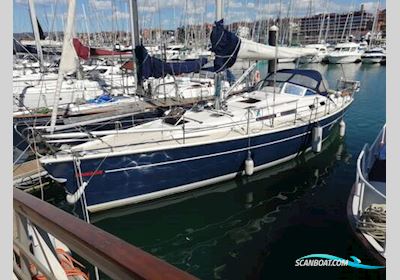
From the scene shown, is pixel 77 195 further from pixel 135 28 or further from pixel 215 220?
pixel 135 28

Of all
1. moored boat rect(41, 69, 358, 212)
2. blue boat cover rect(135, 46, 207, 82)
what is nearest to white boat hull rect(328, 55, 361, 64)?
moored boat rect(41, 69, 358, 212)

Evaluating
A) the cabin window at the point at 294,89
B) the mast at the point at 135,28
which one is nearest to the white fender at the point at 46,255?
the mast at the point at 135,28

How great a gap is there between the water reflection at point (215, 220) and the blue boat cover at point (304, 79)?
3.41 metres

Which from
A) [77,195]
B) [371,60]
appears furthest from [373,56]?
[77,195]

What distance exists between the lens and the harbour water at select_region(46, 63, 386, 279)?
6695mm

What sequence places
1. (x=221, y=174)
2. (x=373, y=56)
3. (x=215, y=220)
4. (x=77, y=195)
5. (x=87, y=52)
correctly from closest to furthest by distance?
(x=77, y=195), (x=215, y=220), (x=221, y=174), (x=87, y=52), (x=373, y=56)

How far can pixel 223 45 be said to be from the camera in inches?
401

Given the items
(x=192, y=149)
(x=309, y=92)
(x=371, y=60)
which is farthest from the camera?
(x=371, y=60)

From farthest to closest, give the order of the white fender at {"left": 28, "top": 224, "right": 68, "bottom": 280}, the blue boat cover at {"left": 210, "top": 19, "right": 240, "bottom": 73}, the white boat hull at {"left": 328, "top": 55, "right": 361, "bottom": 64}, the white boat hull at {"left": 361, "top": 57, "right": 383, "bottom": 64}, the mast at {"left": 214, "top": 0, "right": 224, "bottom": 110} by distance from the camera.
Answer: the white boat hull at {"left": 328, "top": 55, "right": 361, "bottom": 64} < the white boat hull at {"left": 361, "top": 57, "right": 383, "bottom": 64} < the mast at {"left": 214, "top": 0, "right": 224, "bottom": 110} < the blue boat cover at {"left": 210, "top": 19, "right": 240, "bottom": 73} < the white fender at {"left": 28, "top": 224, "right": 68, "bottom": 280}

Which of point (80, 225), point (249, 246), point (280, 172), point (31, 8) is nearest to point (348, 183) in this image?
point (280, 172)

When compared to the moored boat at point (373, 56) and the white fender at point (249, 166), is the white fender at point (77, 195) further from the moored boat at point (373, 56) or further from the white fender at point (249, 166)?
the moored boat at point (373, 56)

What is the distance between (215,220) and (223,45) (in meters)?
5.03

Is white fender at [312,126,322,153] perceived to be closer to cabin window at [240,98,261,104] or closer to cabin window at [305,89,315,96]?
cabin window at [305,89,315,96]

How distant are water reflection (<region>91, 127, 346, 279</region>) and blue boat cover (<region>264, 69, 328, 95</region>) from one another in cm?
341
